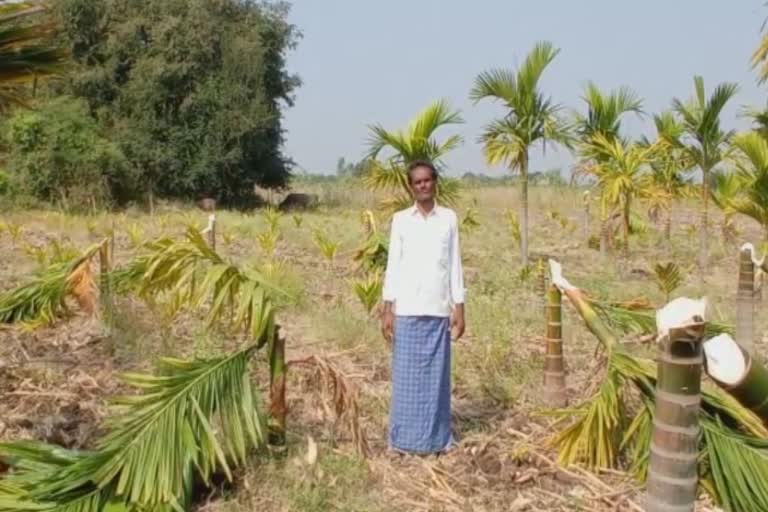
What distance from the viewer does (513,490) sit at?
13.0ft

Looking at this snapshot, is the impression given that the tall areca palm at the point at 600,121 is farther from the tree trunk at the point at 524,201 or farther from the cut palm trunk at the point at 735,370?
the cut palm trunk at the point at 735,370

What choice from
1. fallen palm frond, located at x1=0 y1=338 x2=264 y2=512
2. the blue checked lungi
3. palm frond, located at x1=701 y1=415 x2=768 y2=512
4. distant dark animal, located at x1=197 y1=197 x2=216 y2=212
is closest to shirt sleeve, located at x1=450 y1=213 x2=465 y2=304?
the blue checked lungi

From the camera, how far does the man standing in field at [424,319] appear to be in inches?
171

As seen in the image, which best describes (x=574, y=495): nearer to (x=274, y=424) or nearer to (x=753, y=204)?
(x=274, y=424)

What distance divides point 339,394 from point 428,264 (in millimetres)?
843

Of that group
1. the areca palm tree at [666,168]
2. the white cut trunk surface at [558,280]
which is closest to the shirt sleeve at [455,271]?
the white cut trunk surface at [558,280]

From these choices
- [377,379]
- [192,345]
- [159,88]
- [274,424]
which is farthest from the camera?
[159,88]

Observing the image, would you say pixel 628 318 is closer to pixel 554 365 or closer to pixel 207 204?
pixel 554 365

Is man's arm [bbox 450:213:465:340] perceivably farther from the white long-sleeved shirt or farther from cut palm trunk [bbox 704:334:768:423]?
cut palm trunk [bbox 704:334:768:423]

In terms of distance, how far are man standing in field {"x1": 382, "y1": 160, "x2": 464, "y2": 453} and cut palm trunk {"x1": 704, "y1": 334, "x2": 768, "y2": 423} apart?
8.28 ft

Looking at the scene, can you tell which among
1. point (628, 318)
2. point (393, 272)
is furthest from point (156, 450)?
point (628, 318)

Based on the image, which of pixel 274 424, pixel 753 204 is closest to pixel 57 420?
pixel 274 424

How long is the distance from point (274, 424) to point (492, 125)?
867cm

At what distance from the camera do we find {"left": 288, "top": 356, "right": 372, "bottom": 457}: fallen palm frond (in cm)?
406
